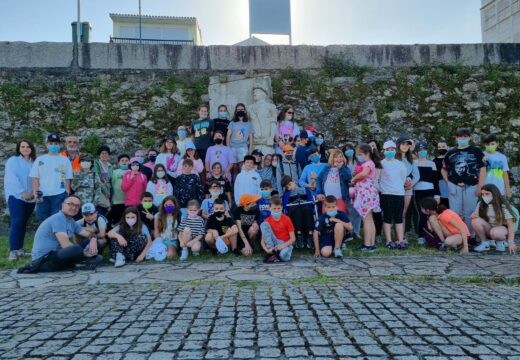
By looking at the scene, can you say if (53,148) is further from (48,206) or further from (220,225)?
(220,225)

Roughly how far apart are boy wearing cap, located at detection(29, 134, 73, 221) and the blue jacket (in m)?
3.99

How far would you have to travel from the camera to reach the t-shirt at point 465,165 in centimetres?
627

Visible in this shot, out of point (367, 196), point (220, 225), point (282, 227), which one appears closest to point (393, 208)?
point (367, 196)

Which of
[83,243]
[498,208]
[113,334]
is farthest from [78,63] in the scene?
[498,208]

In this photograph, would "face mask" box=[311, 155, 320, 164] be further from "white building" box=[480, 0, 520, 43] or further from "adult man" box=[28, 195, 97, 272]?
"white building" box=[480, 0, 520, 43]

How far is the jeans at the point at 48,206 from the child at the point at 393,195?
5015 mm

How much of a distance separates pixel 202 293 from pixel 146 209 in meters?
2.82

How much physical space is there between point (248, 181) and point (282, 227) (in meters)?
1.25

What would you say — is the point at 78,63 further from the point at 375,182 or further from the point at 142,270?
the point at 375,182

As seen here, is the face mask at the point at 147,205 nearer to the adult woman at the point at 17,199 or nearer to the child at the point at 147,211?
the child at the point at 147,211

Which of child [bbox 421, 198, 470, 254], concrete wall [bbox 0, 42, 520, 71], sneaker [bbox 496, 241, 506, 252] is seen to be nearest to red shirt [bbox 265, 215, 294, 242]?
child [bbox 421, 198, 470, 254]

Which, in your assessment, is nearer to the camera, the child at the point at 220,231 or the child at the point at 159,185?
the child at the point at 220,231

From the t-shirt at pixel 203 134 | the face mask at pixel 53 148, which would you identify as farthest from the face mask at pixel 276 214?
the face mask at pixel 53 148

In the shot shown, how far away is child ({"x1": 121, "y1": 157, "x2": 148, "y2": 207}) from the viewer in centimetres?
660
